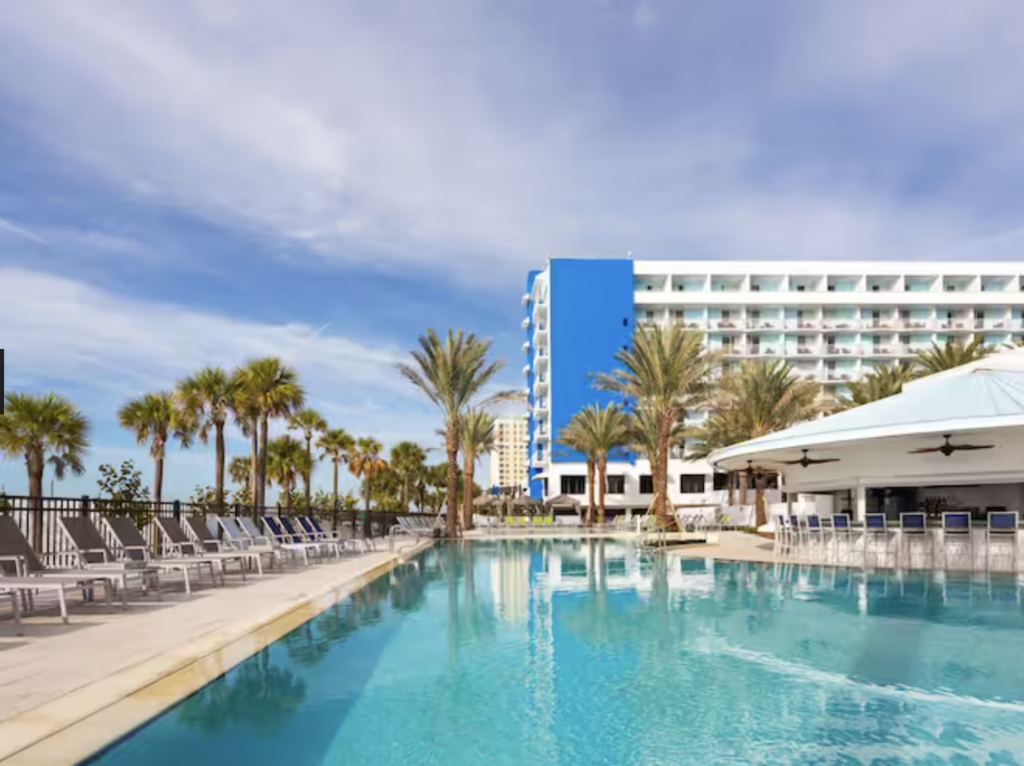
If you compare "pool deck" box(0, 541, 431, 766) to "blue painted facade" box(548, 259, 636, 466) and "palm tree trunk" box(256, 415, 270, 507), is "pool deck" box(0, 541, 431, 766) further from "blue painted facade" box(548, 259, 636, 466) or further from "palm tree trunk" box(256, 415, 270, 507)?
"blue painted facade" box(548, 259, 636, 466)

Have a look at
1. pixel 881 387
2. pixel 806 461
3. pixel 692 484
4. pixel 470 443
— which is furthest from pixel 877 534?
pixel 692 484

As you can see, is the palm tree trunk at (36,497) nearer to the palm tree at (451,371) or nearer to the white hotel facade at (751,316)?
the palm tree at (451,371)

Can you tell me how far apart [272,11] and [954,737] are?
16250mm

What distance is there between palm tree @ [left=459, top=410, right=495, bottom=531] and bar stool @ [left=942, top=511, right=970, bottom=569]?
27.7 meters

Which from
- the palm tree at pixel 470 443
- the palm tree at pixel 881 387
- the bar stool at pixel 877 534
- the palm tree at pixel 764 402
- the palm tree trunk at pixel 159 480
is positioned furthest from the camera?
the palm tree at pixel 470 443

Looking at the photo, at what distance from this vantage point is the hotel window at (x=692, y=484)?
66.6 meters

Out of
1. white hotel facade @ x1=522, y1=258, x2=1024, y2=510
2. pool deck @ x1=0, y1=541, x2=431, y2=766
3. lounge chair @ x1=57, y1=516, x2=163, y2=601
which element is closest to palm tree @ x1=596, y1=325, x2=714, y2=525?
pool deck @ x1=0, y1=541, x2=431, y2=766

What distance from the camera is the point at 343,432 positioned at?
2415 inches

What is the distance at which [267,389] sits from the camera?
3519 cm

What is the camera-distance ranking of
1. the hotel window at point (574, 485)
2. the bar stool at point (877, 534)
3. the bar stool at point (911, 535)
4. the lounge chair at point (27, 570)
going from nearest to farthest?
the lounge chair at point (27, 570) < the bar stool at point (911, 535) < the bar stool at point (877, 534) < the hotel window at point (574, 485)

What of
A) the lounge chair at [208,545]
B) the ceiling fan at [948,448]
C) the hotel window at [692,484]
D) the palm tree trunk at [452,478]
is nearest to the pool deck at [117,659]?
the lounge chair at [208,545]

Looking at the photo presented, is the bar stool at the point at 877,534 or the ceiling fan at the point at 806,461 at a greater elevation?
the ceiling fan at the point at 806,461

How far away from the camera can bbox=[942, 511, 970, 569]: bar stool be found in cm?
1628

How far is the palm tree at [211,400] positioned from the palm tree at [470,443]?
12737 mm
